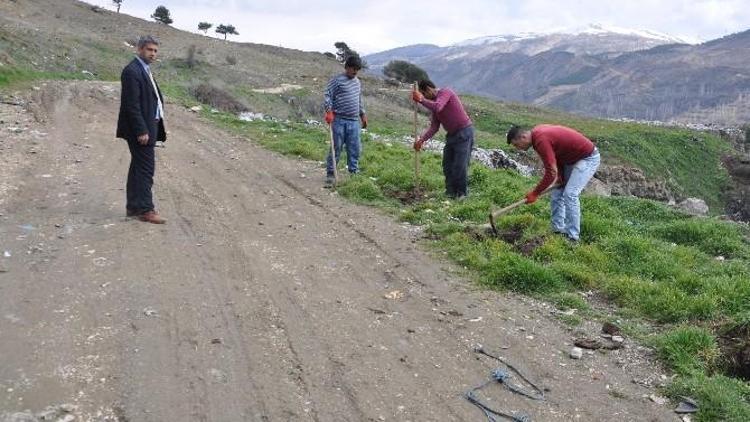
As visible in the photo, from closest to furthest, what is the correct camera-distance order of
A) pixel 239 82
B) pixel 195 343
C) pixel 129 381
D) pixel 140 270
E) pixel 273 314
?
1. pixel 129 381
2. pixel 195 343
3. pixel 273 314
4. pixel 140 270
5. pixel 239 82

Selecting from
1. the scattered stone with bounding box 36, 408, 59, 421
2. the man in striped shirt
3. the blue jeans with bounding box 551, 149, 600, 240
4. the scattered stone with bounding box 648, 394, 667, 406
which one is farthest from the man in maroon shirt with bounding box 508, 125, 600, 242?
the scattered stone with bounding box 36, 408, 59, 421

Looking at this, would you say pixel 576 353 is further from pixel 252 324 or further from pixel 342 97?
pixel 342 97

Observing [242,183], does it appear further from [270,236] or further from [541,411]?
[541,411]

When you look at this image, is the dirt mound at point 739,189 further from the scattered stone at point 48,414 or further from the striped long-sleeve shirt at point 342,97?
the scattered stone at point 48,414

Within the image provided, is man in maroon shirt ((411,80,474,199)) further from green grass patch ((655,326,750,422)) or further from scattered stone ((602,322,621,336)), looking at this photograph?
green grass patch ((655,326,750,422))

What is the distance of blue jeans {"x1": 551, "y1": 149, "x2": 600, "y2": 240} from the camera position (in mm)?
7855

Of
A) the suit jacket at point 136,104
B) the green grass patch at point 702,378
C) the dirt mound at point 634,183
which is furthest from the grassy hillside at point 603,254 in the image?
the dirt mound at point 634,183

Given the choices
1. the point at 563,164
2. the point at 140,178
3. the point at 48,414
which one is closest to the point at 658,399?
the point at 563,164

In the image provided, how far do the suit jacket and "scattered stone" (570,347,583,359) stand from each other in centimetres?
517

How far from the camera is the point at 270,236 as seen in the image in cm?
770

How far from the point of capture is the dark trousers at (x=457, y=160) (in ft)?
31.6

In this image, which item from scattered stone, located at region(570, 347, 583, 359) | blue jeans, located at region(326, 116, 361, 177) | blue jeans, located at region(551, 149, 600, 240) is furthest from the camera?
blue jeans, located at region(326, 116, 361, 177)

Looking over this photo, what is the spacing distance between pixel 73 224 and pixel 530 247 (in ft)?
17.5

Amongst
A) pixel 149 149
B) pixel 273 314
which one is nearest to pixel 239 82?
pixel 149 149
